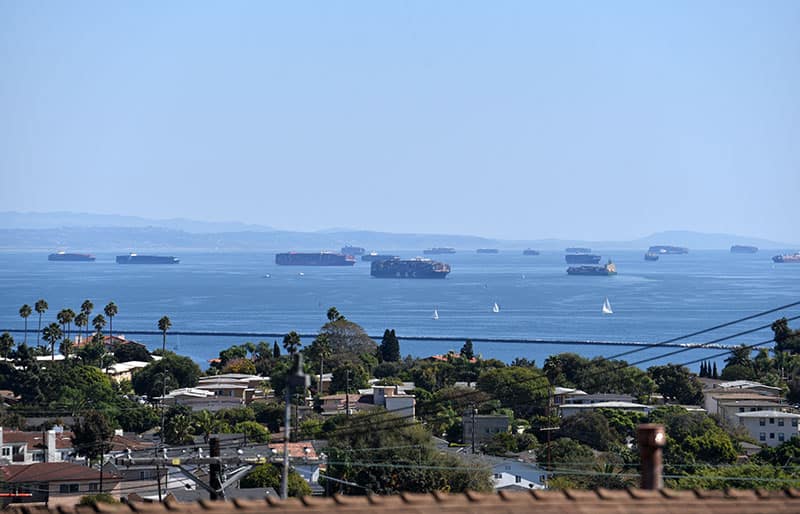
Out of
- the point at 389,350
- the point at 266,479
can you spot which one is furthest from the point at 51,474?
the point at 389,350

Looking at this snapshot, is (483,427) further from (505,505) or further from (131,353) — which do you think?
(505,505)

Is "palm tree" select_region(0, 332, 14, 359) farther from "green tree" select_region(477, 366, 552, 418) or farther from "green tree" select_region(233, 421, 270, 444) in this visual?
"green tree" select_region(477, 366, 552, 418)

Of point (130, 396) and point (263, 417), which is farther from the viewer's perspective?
point (130, 396)

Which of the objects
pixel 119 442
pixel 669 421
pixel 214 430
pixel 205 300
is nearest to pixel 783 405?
pixel 669 421

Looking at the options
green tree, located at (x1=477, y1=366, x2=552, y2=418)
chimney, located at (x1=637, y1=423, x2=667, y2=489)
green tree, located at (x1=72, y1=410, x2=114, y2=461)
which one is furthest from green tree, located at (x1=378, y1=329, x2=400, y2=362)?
chimney, located at (x1=637, y1=423, x2=667, y2=489)

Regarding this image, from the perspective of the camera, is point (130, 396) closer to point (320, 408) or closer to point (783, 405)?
point (320, 408)

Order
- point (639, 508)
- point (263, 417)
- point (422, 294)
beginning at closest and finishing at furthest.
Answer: point (639, 508) < point (263, 417) < point (422, 294)

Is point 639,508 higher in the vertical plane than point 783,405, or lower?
higher
